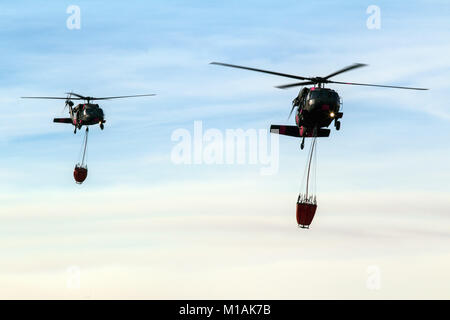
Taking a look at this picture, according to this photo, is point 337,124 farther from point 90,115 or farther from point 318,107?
point 90,115

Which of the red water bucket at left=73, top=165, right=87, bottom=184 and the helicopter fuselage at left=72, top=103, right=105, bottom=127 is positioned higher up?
the helicopter fuselage at left=72, top=103, right=105, bottom=127

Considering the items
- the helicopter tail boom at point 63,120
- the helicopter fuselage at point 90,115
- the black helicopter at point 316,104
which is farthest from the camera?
the helicopter tail boom at point 63,120

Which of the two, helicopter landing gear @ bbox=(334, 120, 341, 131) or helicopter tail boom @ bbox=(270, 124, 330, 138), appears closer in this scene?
helicopter landing gear @ bbox=(334, 120, 341, 131)

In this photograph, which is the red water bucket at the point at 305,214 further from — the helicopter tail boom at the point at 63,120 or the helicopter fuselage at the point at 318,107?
the helicopter tail boom at the point at 63,120

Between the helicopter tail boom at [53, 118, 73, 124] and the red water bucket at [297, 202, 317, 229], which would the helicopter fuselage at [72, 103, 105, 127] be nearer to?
the helicopter tail boom at [53, 118, 73, 124]

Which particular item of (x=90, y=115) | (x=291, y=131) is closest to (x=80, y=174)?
(x=90, y=115)

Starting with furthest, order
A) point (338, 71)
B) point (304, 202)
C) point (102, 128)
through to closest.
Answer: point (102, 128)
point (304, 202)
point (338, 71)

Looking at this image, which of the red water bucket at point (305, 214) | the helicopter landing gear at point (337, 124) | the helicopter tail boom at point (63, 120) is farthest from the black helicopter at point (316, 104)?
the helicopter tail boom at point (63, 120)

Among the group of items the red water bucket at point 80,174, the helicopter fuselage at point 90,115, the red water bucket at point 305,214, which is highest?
the helicopter fuselage at point 90,115

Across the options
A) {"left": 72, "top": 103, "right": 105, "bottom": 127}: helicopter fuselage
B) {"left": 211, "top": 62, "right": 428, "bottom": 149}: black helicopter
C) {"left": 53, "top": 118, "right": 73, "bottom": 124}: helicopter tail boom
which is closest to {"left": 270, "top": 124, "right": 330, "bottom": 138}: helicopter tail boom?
{"left": 211, "top": 62, "right": 428, "bottom": 149}: black helicopter
